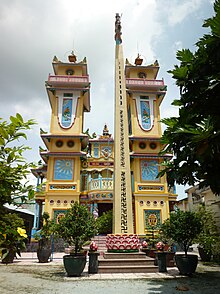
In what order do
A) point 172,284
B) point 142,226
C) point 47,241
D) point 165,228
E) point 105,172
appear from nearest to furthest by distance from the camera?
point 172,284 < point 165,228 < point 47,241 < point 142,226 < point 105,172

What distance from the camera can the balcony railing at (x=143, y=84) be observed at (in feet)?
57.5

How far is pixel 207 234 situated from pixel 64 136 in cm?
1044

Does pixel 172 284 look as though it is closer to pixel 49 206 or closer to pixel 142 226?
pixel 142 226

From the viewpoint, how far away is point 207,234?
9.30 m

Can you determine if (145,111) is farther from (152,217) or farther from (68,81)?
(152,217)

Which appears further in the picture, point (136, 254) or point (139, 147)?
point (139, 147)

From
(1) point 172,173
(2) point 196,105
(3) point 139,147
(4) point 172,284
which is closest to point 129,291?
(4) point 172,284

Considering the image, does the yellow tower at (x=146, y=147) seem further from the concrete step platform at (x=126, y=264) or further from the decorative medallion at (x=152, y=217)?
the concrete step platform at (x=126, y=264)

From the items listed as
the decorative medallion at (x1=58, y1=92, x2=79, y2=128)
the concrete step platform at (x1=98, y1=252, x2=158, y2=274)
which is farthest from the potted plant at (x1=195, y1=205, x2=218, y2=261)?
the decorative medallion at (x1=58, y1=92, x2=79, y2=128)

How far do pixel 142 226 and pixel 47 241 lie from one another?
248 inches

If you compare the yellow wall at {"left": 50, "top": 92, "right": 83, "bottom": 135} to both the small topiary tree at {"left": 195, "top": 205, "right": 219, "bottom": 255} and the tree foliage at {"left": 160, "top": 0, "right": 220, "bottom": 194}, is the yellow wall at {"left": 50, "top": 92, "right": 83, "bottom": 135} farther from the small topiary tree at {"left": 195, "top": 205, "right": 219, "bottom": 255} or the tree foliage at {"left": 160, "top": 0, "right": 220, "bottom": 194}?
the tree foliage at {"left": 160, "top": 0, "right": 220, "bottom": 194}

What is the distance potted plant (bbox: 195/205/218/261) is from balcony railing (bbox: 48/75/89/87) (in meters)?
11.4

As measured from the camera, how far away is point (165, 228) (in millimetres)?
7617

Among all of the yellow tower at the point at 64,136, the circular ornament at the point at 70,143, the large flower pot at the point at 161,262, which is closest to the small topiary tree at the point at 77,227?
the large flower pot at the point at 161,262
